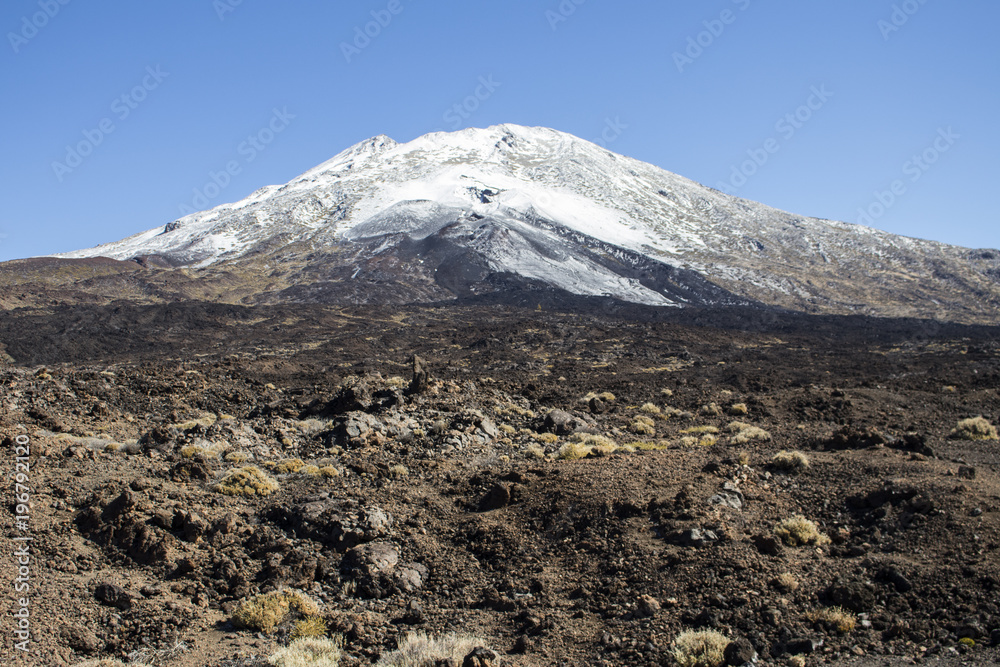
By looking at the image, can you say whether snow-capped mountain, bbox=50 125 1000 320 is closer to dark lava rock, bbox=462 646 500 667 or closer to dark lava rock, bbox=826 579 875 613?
dark lava rock, bbox=462 646 500 667

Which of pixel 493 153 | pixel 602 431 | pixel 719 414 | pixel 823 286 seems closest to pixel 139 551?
pixel 602 431

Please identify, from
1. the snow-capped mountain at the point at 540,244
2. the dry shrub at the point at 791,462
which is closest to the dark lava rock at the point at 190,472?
the dry shrub at the point at 791,462

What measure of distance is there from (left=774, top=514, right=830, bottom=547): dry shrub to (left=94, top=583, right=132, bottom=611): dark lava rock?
7883 mm

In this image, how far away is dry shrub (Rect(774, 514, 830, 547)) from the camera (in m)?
7.90

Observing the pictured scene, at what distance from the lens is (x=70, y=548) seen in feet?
25.5

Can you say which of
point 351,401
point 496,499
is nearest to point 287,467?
point 351,401

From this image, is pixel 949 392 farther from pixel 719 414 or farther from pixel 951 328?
pixel 951 328

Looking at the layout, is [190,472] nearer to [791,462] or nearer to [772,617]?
[772,617]

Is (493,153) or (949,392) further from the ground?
(493,153)

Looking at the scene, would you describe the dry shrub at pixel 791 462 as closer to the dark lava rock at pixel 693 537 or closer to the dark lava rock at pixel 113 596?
the dark lava rock at pixel 693 537

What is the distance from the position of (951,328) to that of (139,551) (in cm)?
6368
